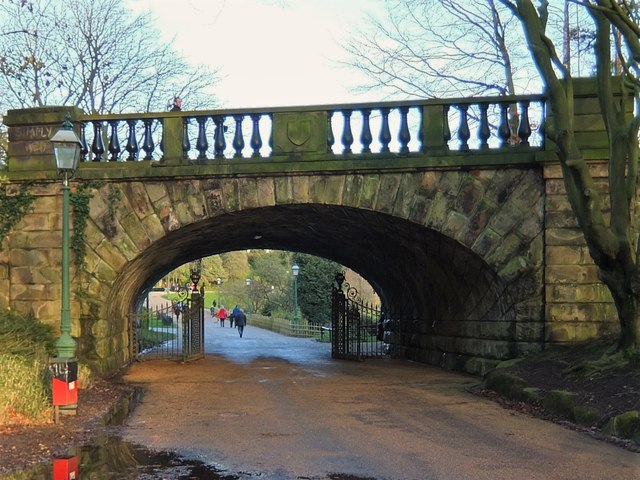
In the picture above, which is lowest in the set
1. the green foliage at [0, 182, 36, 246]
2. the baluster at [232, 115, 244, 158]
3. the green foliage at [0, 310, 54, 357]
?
the green foliage at [0, 310, 54, 357]

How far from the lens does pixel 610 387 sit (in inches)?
321

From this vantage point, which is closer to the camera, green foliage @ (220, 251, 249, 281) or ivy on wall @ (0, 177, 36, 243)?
ivy on wall @ (0, 177, 36, 243)

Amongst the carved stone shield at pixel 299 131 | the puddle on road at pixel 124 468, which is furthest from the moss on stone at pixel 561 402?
the carved stone shield at pixel 299 131

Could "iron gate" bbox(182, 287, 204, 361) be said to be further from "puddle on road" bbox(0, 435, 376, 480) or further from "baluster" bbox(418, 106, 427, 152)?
"puddle on road" bbox(0, 435, 376, 480)

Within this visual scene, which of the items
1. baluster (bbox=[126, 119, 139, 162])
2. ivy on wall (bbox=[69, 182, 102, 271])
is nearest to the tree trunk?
baluster (bbox=[126, 119, 139, 162])

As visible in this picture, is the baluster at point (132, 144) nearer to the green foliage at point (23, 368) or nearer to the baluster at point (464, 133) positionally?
the green foliage at point (23, 368)

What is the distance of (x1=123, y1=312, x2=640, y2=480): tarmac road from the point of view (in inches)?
238

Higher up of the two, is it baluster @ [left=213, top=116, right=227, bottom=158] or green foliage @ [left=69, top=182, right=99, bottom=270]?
baluster @ [left=213, top=116, right=227, bottom=158]

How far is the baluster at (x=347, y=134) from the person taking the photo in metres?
11.6

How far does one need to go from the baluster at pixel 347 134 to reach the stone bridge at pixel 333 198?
20 millimetres

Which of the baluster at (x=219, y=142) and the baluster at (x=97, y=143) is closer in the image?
the baluster at (x=219, y=142)

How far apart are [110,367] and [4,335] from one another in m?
2.44

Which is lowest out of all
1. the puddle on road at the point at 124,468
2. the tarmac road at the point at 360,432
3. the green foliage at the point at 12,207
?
the tarmac road at the point at 360,432

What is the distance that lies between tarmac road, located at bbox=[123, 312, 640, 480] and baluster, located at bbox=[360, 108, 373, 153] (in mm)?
4177
